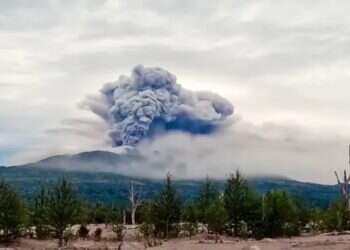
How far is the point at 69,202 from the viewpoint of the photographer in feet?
215

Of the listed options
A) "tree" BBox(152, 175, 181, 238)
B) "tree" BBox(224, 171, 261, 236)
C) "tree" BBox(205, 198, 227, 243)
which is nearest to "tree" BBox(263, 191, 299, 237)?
"tree" BBox(224, 171, 261, 236)

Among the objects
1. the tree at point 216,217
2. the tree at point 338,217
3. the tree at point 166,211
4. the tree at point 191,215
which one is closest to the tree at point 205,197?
the tree at point 191,215

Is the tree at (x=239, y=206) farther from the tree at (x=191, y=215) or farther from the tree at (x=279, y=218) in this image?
the tree at (x=191, y=215)

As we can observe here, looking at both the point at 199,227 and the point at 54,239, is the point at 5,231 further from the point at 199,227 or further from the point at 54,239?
the point at 199,227

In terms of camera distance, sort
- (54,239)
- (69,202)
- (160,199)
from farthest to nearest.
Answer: (160,199) → (54,239) → (69,202)

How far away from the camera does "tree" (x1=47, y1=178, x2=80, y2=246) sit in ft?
213

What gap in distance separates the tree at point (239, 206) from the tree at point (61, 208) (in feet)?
55.7

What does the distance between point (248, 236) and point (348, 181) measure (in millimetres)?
11749

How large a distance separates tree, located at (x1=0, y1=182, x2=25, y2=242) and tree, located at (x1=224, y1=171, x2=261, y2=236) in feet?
70.1

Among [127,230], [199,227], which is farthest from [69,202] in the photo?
[199,227]

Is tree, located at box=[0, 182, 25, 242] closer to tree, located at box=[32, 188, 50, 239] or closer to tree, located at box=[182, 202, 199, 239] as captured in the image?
tree, located at box=[32, 188, 50, 239]

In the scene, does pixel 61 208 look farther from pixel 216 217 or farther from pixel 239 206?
pixel 239 206

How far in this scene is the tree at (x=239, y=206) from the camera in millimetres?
73250

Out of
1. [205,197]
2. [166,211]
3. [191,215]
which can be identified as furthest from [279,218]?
[205,197]
